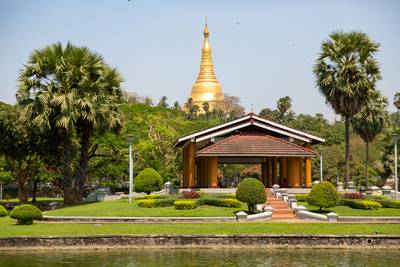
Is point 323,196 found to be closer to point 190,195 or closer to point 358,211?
point 358,211

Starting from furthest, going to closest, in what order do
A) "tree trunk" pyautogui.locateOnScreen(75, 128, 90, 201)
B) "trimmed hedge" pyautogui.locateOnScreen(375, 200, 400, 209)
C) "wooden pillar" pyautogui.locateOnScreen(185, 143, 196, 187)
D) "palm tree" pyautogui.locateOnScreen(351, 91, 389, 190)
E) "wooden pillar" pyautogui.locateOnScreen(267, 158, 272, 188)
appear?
"palm tree" pyautogui.locateOnScreen(351, 91, 389, 190) → "wooden pillar" pyautogui.locateOnScreen(267, 158, 272, 188) → "wooden pillar" pyautogui.locateOnScreen(185, 143, 196, 187) → "tree trunk" pyautogui.locateOnScreen(75, 128, 90, 201) → "trimmed hedge" pyautogui.locateOnScreen(375, 200, 400, 209)

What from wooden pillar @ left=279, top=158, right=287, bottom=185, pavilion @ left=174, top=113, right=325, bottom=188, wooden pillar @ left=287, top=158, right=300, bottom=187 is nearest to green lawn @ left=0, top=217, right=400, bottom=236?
pavilion @ left=174, top=113, right=325, bottom=188

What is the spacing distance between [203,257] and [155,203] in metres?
12.8

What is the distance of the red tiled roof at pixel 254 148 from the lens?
41.0 metres

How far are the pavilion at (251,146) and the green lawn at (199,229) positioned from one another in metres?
11.3

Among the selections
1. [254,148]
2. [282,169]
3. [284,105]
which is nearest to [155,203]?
[254,148]

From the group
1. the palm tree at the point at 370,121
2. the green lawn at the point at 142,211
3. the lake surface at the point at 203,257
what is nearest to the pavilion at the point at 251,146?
the green lawn at the point at 142,211

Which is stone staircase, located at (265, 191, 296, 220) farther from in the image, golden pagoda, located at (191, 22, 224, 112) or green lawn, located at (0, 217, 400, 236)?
golden pagoda, located at (191, 22, 224, 112)

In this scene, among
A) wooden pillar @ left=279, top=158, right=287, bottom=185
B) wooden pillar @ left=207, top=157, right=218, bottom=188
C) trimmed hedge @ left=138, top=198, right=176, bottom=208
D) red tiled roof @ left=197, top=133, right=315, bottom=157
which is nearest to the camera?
trimmed hedge @ left=138, top=198, right=176, bottom=208

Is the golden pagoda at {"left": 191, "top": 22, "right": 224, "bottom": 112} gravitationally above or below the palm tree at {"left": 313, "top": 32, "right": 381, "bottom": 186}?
above

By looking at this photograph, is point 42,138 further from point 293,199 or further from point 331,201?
point 331,201

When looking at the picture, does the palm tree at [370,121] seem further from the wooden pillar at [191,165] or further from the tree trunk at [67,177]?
the tree trunk at [67,177]

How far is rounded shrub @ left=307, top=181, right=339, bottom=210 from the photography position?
3356 cm

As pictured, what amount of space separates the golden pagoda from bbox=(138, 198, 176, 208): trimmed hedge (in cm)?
9050
